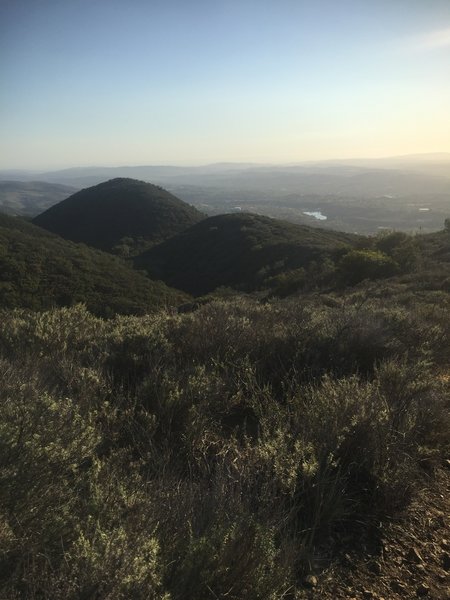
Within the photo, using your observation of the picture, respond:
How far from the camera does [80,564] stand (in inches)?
58.3

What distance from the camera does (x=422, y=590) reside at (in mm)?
1988

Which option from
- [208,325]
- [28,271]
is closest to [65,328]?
[208,325]

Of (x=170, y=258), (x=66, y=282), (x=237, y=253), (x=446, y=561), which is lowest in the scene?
(x=170, y=258)

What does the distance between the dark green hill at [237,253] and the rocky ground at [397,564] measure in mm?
33796

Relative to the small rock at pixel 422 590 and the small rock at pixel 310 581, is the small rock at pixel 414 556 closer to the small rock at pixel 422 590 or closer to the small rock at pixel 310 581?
the small rock at pixel 422 590

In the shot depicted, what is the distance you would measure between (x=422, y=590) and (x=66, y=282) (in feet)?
128

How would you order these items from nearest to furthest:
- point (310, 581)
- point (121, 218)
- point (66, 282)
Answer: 1. point (310, 581)
2. point (66, 282)
3. point (121, 218)

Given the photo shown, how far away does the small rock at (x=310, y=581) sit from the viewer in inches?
76.6

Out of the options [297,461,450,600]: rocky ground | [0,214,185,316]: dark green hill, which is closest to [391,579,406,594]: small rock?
[297,461,450,600]: rocky ground

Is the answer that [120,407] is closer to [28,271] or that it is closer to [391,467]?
[391,467]

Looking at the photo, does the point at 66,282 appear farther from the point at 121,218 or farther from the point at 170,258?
the point at 121,218

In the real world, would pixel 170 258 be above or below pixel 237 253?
below

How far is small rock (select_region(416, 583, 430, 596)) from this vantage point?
1.97 m

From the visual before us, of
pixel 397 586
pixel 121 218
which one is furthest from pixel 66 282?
pixel 121 218
